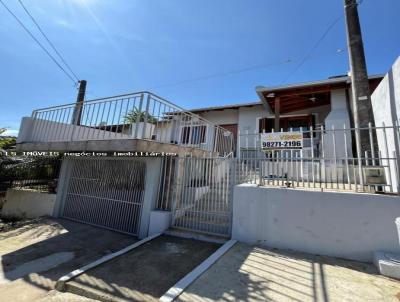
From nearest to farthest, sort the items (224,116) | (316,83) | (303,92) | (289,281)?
(289,281), (316,83), (303,92), (224,116)

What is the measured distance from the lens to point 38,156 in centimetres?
1027

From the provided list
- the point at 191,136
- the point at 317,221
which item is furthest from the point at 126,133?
the point at 317,221

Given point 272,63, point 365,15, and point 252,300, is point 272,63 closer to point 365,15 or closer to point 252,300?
point 365,15

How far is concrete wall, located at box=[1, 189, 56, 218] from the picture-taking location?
8508mm

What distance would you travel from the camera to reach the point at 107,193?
7367 millimetres

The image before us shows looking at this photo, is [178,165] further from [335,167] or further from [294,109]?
[294,109]

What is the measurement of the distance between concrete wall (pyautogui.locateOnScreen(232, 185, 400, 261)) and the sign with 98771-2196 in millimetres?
1004

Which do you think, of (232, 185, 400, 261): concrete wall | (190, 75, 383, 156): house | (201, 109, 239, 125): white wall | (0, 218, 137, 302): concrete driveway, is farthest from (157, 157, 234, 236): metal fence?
(201, 109, 239, 125): white wall

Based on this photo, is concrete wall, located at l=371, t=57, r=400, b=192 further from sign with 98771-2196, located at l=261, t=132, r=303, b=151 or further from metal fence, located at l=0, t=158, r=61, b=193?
metal fence, located at l=0, t=158, r=61, b=193

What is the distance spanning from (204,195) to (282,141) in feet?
8.55

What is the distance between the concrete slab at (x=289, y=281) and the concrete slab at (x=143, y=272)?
541 mm

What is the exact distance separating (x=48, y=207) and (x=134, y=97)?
262 inches

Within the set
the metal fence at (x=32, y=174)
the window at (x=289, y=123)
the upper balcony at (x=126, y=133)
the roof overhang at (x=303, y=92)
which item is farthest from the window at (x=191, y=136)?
the metal fence at (x=32, y=174)

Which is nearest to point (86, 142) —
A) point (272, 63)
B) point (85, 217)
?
point (85, 217)
